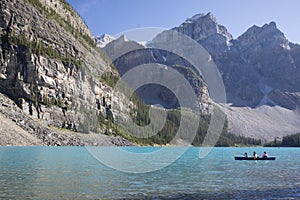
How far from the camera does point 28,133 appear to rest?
118 m

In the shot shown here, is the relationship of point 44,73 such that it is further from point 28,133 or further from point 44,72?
point 28,133

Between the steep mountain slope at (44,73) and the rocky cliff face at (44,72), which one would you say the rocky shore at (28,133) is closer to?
the steep mountain slope at (44,73)

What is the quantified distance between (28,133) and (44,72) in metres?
53.6

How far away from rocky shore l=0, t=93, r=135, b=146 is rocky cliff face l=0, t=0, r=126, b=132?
9439 mm

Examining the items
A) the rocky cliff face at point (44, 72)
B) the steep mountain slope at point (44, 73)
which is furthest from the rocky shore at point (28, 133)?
the rocky cliff face at point (44, 72)

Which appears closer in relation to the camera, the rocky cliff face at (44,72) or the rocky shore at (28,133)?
the rocky shore at (28,133)

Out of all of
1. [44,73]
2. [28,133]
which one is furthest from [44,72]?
[28,133]

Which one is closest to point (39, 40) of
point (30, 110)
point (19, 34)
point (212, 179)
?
point (19, 34)

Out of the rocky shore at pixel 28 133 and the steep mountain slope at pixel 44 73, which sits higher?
the steep mountain slope at pixel 44 73

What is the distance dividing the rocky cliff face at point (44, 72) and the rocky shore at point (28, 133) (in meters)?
9.44

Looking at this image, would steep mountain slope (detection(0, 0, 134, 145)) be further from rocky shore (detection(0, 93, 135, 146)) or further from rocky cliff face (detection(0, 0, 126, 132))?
rocky shore (detection(0, 93, 135, 146))

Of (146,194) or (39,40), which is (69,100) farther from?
(146,194)

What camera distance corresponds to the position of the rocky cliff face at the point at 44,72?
15025 cm

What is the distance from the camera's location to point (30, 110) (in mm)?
143750
